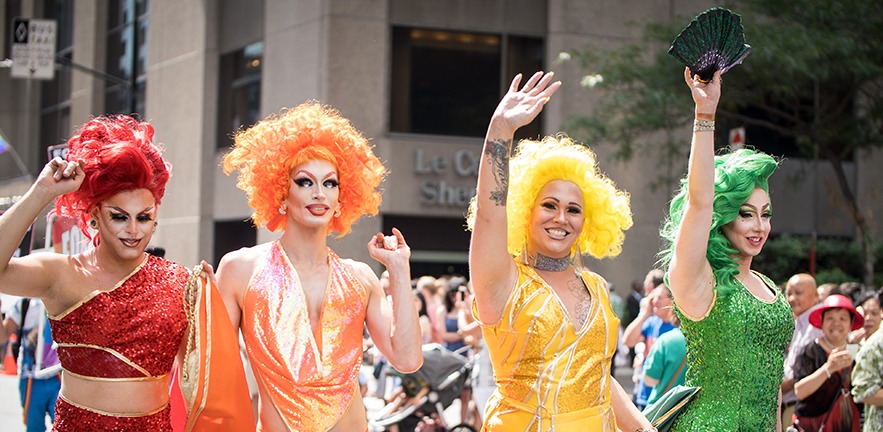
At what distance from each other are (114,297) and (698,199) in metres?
2.41

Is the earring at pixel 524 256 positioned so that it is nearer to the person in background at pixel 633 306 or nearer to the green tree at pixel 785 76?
the green tree at pixel 785 76

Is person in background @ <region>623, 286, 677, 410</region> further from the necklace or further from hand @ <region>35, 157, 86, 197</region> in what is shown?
hand @ <region>35, 157, 86, 197</region>

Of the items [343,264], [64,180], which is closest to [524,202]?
[343,264]

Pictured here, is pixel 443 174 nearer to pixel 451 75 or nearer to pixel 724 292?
pixel 451 75

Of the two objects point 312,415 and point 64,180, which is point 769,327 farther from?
point 64,180

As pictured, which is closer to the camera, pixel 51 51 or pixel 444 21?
pixel 51 51

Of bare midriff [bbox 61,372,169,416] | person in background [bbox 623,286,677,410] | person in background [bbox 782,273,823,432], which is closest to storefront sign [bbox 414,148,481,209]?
person in background [bbox 623,286,677,410]

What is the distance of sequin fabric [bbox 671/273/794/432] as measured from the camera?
4629 mm

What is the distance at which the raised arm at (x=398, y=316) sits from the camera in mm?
4680

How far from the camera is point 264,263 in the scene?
4.67 meters

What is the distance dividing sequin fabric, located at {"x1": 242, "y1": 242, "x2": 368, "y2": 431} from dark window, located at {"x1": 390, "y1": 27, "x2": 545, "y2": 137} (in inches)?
670

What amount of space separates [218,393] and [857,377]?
12.5 ft

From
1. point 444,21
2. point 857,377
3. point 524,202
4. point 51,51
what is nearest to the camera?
point 524,202

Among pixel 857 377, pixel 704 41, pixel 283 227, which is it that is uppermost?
pixel 704 41
